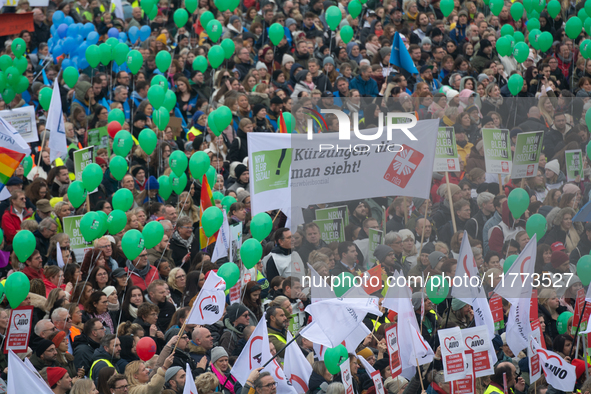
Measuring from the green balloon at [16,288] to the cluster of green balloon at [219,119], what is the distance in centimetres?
393

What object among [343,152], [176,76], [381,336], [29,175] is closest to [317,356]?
[381,336]

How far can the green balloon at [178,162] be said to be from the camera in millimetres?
10297

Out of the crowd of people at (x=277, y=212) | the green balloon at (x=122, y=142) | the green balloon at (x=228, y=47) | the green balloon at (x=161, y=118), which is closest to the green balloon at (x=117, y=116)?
the crowd of people at (x=277, y=212)

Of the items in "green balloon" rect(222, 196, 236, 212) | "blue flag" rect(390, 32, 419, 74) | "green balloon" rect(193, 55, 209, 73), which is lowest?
"green balloon" rect(222, 196, 236, 212)

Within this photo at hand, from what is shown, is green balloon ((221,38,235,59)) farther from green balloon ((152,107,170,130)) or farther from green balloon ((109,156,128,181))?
green balloon ((109,156,128,181))

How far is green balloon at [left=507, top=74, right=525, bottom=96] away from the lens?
42.0ft

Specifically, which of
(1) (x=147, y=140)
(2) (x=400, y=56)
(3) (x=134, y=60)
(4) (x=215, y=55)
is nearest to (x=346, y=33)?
(4) (x=215, y=55)

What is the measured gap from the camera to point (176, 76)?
12.9 m

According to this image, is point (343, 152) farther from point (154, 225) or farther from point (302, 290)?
point (154, 225)

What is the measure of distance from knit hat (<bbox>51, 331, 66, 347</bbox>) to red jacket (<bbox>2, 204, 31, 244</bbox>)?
2.35 m

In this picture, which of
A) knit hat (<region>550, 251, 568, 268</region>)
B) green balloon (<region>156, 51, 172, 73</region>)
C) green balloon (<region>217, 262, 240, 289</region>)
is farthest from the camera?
green balloon (<region>156, 51, 172, 73</region>)

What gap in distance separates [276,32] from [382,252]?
586 cm

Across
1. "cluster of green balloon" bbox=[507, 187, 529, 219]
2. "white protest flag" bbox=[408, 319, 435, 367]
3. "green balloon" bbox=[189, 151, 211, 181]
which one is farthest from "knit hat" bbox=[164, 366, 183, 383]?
"cluster of green balloon" bbox=[507, 187, 529, 219]

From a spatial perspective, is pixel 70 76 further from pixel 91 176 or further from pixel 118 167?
pixel 91 176
